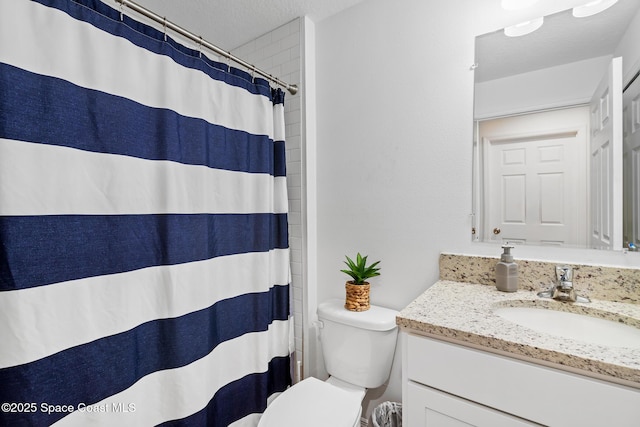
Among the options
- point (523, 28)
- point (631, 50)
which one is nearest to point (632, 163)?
point (631, 50)

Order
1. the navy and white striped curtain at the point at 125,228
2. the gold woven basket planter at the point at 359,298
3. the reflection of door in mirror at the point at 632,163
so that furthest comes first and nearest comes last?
1. the gold woven basket planter at the point at 359,298
2. the reflection of door in mirror at the point at 632,163
3. the navy and white striped curtain at the point at 125,228

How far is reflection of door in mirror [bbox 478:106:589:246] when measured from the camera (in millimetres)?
1101

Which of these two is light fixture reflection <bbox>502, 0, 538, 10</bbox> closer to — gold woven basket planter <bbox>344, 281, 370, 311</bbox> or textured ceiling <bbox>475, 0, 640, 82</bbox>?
textured ceiling <bbox>475, 0, 640, 82</bbox>

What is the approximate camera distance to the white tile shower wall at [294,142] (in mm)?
1719

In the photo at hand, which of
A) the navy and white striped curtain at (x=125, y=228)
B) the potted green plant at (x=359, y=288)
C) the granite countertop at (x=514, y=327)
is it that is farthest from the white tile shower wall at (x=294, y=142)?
the granite countertop at (x=514, y=327)

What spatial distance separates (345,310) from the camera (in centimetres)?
143

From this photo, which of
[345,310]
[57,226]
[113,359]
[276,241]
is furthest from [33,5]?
[345,310]

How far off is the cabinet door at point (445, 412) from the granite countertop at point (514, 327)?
169 millimetres

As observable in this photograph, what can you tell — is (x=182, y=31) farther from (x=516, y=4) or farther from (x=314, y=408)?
(x=314, y=408)

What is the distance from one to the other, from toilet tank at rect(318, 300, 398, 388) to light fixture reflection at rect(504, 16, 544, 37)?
1323mm

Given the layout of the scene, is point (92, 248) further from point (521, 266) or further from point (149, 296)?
point (521, 266)

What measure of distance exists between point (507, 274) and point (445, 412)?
0.56 m

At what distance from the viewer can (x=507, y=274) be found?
1.11m

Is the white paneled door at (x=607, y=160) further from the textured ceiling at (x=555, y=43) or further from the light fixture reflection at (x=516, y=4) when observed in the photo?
the light fixture reflection at (x=516, y=4)
